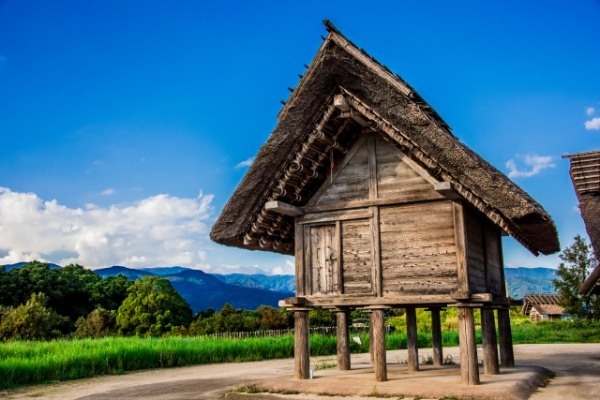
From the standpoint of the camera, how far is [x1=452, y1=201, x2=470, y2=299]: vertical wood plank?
818cm

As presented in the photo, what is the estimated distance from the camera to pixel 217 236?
979 centimetres

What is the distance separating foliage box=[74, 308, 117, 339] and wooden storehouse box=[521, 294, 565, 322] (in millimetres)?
40312

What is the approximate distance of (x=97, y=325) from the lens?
37.9 meters

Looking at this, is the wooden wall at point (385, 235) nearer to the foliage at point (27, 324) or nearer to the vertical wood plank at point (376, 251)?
the vertical wood plank at point (376, 251)

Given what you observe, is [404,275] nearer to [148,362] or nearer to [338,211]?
[338,211]

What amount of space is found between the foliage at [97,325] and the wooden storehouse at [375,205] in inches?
1155

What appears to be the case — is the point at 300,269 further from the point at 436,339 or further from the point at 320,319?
the point at 320,319

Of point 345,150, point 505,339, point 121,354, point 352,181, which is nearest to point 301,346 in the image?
point 352,181

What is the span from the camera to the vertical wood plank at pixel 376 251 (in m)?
8.83

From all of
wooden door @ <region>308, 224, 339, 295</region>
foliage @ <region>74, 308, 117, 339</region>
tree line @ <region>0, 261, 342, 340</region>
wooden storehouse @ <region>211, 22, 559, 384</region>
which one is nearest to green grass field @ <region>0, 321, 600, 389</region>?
wooden storehouse @ <region>211, 22, 559, 384</region>

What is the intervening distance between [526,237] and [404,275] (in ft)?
6.27

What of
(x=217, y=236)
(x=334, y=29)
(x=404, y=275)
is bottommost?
(x=404, y=275)

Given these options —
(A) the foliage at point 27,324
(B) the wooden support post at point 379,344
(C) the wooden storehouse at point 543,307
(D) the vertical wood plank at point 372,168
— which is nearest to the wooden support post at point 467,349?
(B) the wooden support post at point 379,344

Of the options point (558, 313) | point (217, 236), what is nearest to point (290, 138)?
point (217, 236)
